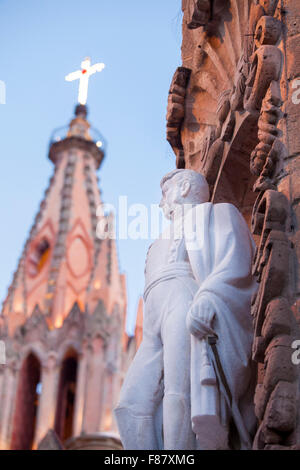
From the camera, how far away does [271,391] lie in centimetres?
526

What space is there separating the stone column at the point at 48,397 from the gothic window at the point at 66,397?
0.57 metres

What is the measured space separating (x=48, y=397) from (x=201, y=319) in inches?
1347

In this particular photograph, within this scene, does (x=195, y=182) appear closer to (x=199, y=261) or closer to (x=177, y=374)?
(x=199, y=261)

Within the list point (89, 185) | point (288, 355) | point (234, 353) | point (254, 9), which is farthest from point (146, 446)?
point (89, 185)

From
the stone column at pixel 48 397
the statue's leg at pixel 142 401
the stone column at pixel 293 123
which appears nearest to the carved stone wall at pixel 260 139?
the stone column at pixel 293 123

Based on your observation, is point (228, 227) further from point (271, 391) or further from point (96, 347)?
point (96, 347)

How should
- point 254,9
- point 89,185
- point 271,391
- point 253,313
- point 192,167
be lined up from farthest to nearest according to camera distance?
point 89,185, point 192,167, point 254,9, point 253,313, point 271,391

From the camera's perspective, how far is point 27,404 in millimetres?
40906

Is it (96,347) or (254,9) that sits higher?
(96,347)

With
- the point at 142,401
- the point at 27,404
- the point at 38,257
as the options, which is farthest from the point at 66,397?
the point at 142,401

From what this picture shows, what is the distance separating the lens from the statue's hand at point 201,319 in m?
5.80
